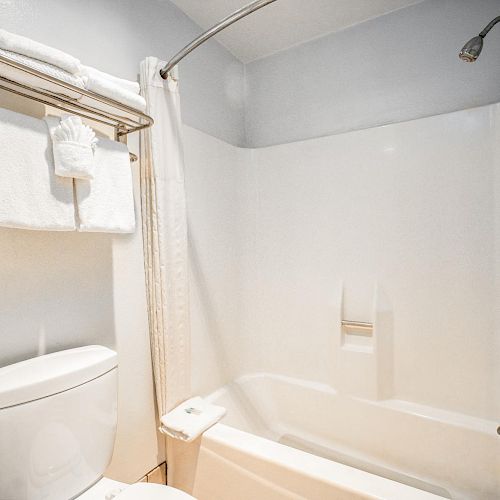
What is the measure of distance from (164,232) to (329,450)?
1464 millimetres

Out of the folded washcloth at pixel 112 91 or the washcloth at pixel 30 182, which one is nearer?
the washcloth at pixel 30 182

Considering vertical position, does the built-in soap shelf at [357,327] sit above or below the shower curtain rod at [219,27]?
below

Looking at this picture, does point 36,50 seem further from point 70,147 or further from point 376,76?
point 376,76

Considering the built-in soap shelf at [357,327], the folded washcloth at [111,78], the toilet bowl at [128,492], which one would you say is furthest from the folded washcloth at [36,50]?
the built-in soap shelf at [357,327]

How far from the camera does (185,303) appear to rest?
60.7 inches

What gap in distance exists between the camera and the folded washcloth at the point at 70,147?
998 millimetres

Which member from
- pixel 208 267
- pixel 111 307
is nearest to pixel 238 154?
pixel 208 267

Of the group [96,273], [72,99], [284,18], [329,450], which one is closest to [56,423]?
[96,273]

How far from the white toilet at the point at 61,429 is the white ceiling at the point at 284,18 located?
5.85 feet

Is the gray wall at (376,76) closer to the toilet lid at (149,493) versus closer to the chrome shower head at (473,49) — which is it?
the chrome shower head at (473,49)

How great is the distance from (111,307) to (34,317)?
0.30 meters

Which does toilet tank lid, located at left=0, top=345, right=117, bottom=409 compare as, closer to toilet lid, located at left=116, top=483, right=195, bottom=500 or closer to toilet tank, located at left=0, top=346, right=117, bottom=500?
toilet tank, located at left=0, top=346, right=117, bottom=500

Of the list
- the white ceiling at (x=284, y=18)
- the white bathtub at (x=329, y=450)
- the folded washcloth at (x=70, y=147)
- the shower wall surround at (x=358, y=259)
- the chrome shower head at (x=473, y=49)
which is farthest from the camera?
the white ceiling at (x=284, y=18)

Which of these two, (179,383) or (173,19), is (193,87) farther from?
(179,383)
